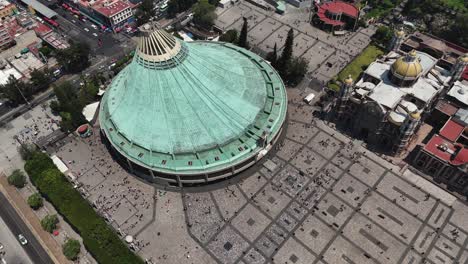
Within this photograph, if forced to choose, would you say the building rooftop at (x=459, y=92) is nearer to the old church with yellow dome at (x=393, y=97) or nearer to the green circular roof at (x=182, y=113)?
the old church with yellow dome at (x=393, y=97)

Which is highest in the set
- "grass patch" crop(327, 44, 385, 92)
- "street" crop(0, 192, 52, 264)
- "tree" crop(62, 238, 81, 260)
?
"grass patch" crop(327, 44, 385, 92)

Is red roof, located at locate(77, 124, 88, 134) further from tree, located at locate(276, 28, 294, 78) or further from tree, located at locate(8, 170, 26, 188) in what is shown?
tree, located at locate(276, 28, 294, 78)

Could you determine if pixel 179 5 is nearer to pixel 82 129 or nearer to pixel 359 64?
pixel 82 129

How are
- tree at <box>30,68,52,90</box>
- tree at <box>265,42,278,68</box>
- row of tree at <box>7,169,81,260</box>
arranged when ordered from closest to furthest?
row of tree at <box>7,169,81,260</box>, tree at <box>30,68,52,90</box>, tree at <box>265,42,278,68</box>

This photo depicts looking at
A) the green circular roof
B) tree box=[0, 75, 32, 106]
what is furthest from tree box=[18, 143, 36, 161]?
the green circular roof

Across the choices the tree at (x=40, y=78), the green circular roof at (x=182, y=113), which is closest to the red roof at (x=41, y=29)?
the tree at (x=40, y=78)

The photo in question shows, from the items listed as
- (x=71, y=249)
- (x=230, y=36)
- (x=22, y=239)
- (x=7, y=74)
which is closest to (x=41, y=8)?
(x=7, y=74)
